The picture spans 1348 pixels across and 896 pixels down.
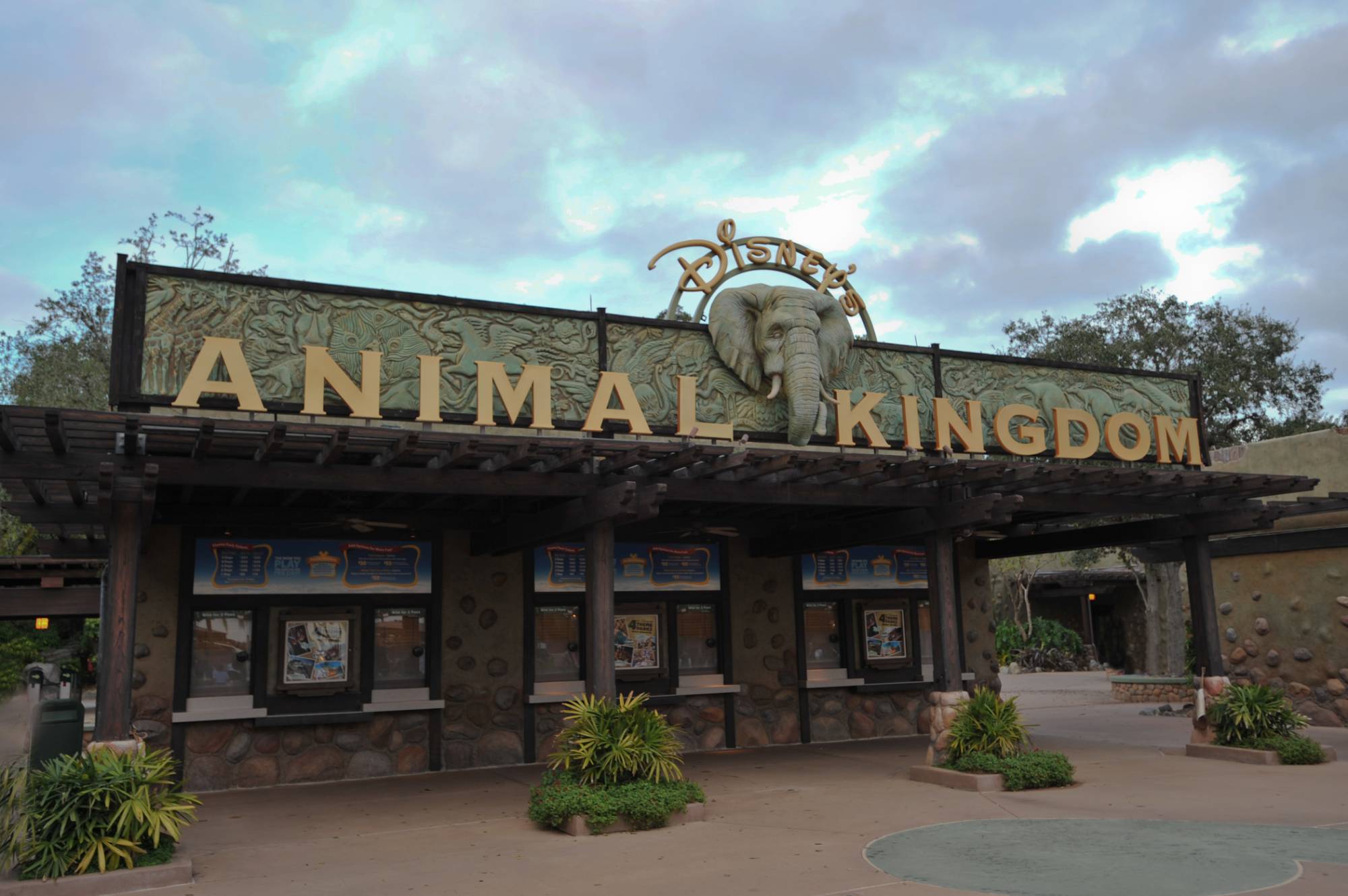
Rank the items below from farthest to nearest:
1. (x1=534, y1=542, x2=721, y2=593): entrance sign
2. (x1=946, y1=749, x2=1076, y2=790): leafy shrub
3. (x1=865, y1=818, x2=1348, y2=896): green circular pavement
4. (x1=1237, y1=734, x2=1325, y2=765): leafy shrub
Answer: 1. (x1=534, y1=542, x2=721, y2=593): entrance sign
2. (x1=1237, y1=734, x2=1325, y2=765): leafy shrub
3. (x1=946, y1=749, x2=1076, y2=790): leafy shrub
4. (x1=865, y1=818, x2=1348, y2=896): green circular pavement

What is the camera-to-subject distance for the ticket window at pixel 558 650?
1291 cm

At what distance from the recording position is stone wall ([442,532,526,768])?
1238cm

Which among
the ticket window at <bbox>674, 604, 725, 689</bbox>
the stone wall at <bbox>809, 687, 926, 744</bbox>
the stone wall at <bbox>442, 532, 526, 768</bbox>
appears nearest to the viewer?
the stone wall at <bbox>442, 532, 526, 768</bbox>

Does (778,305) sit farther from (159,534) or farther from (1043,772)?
(159,534)

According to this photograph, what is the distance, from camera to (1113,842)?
7789 millimetres

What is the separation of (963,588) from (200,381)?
36.9ft

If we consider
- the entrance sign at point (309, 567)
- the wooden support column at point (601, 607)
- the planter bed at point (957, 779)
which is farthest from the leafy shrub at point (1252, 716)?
the entrance sign at point (309, 567)

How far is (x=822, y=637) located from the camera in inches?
584

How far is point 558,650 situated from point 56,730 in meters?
5.67

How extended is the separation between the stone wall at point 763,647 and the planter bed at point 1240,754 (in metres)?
5.01

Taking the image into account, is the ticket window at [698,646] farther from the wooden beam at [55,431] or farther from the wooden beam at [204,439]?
the wooden beam at [55,431]

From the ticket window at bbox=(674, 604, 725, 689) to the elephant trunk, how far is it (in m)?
2.85

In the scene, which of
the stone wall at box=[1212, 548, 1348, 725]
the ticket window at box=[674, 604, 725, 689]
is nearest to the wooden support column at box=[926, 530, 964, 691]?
the ticket window at box=[674, 604, 725, 689]

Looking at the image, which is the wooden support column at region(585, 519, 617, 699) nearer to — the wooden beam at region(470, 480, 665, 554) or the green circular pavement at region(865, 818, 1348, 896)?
the wooden beam at region(470, 480, 665, 554)
